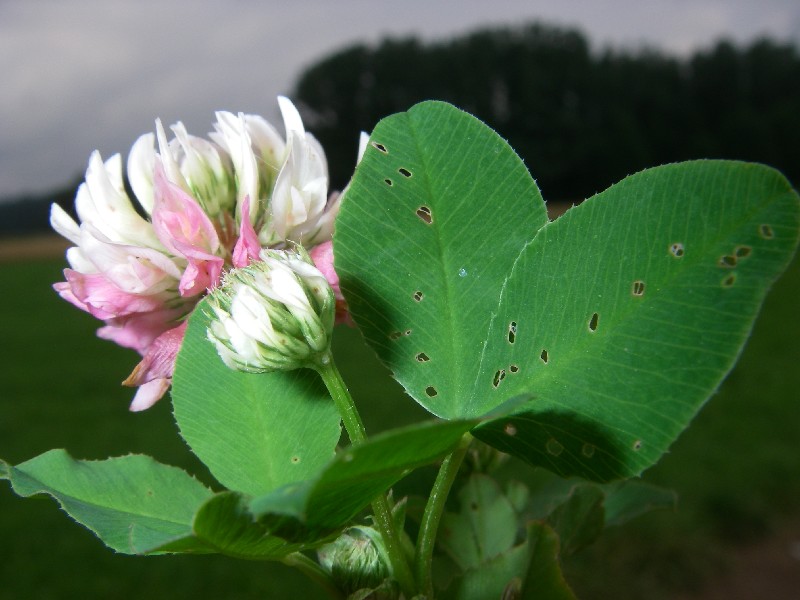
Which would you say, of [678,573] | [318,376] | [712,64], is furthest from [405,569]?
[712,64]

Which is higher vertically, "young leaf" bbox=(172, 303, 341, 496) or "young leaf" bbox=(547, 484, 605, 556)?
"young leaf" bbox=(172, 303, 341, 496)

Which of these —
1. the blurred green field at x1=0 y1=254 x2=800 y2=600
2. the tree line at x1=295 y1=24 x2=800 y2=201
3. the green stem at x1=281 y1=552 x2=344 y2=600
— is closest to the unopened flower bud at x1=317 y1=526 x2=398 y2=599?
the green stem at x1=281 y1=552 x2=344 y2=600

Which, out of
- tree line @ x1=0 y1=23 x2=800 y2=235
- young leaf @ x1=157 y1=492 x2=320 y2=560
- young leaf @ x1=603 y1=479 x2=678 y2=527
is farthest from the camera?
tree line @ x1=0 y1=23 x2=800 y2=235

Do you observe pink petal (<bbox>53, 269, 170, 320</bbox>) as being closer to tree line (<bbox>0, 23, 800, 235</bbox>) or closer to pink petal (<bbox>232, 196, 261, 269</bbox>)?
pink petal (<bbox>232, 196, 261, 269</bbox>)

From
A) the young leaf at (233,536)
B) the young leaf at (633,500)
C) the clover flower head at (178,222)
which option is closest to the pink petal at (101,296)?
the clover flower head at (178,222)

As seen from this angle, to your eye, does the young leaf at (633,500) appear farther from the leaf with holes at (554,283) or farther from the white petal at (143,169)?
the white petal at (143,169)

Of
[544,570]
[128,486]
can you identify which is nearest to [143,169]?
[128,486]
